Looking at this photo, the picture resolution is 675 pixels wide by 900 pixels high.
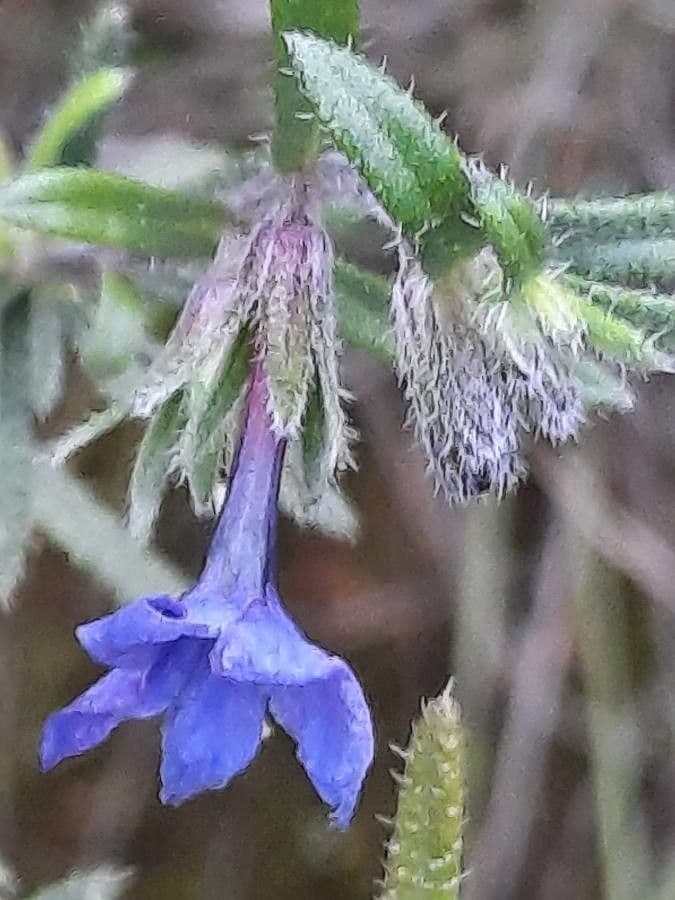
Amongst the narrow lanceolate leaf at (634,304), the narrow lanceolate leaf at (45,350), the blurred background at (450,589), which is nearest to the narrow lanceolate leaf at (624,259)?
the narrow lanceolate leaf at (634,304)

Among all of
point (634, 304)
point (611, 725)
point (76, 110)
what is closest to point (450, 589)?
point (611, 725)

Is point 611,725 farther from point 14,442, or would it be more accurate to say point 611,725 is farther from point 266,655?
point 266,655

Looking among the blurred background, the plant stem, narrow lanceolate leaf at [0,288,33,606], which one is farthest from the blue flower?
the plant stem

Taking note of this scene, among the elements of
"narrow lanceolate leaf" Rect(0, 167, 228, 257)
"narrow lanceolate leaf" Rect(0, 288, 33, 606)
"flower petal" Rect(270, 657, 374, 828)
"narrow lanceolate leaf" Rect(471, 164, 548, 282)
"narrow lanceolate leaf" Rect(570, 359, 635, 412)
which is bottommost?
"narrow lanceolate leaf" Rect(0, 288, 33, 606)

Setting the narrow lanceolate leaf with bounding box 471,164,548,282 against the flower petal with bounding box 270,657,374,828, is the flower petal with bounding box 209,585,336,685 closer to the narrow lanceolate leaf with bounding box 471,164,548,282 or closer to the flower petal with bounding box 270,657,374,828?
the flower petal with bounding box 270,657,374,828

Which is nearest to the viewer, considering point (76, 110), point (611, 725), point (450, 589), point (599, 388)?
point (599, 388)

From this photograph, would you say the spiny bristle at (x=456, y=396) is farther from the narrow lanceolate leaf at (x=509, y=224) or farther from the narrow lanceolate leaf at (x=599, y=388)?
the narrow lanceolate leaf at (x=599, y=388)
